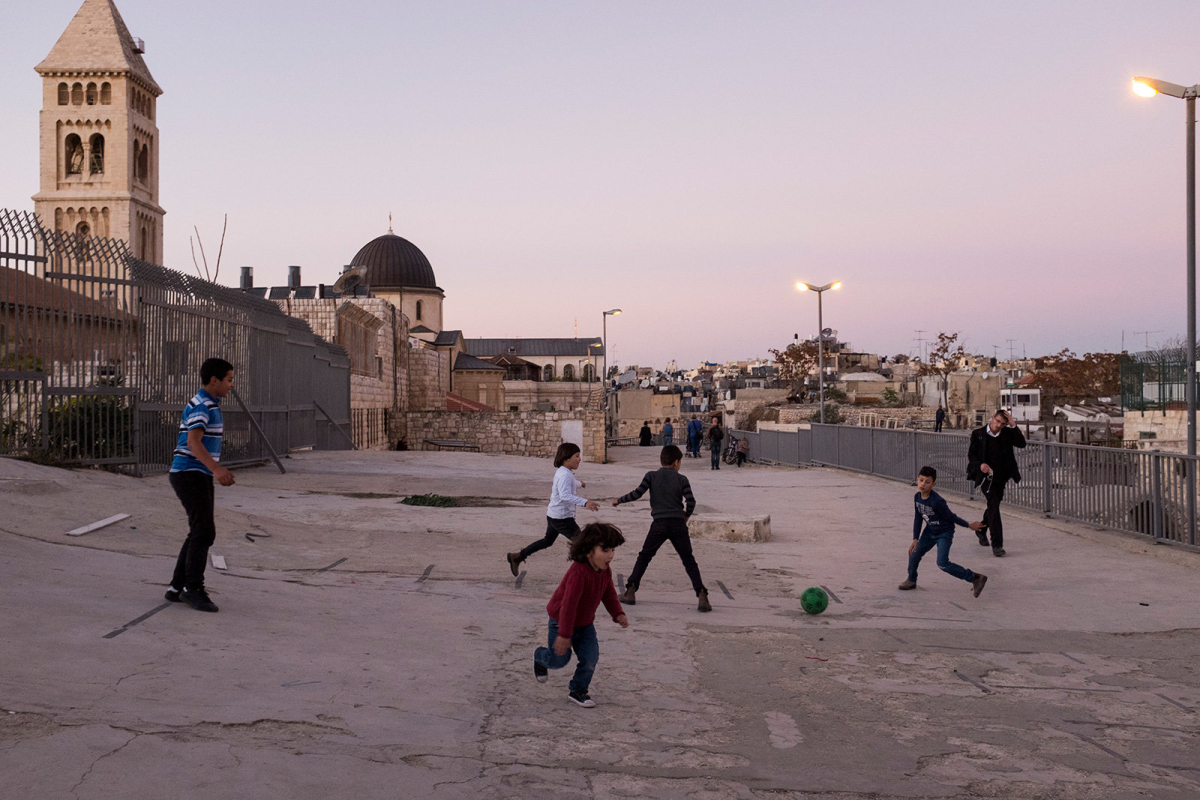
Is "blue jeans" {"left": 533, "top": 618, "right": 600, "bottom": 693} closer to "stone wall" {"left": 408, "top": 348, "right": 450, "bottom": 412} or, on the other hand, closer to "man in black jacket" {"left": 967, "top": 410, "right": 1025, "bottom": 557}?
"man in black jacket" {"left": 967, "top": 410, "right": 1025, "bottom": 557}

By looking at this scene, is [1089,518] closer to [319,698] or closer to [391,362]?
[319,698]

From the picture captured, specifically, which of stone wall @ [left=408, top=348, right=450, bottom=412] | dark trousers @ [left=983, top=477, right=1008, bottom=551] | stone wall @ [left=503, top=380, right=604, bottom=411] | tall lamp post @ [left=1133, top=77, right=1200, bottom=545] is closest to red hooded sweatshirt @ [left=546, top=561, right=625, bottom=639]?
dark trousers @ [left=983, top=477, right=1008, bottom=551]

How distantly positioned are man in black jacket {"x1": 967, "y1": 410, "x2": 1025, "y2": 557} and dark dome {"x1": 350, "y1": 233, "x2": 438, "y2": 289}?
6788 centimetres

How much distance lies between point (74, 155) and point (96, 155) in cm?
173

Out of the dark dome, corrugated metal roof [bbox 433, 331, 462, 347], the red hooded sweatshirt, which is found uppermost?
the dark dome

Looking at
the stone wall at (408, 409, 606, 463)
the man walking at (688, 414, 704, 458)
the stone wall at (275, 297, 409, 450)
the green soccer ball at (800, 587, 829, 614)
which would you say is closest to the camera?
the green soccer ball at (800, 587, 829, 614)

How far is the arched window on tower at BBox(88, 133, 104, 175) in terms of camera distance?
63.4 metres

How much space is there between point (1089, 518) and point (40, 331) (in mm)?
13384

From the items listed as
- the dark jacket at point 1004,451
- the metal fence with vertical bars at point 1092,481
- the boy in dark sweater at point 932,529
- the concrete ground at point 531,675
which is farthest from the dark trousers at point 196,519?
the metal fence with vertical bars at point 1092,481

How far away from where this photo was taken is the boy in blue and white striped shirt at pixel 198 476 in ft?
19.7

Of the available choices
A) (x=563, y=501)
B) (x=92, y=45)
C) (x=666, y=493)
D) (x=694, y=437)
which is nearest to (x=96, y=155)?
(x=92, y=45)

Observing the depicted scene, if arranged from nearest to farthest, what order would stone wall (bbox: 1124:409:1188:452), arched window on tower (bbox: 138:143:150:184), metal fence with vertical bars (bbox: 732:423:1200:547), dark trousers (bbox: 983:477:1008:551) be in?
metal fence with vertical bars (bbox: 732:423:1200:547) → dark trousers (bbox: 983:477:1008:551) → stone wall (bbox: 1124:409:1188:452) → arched window on tower (bbox: 138:143:150:184)

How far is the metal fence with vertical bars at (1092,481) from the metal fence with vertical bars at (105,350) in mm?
12176

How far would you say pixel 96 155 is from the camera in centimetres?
6372
